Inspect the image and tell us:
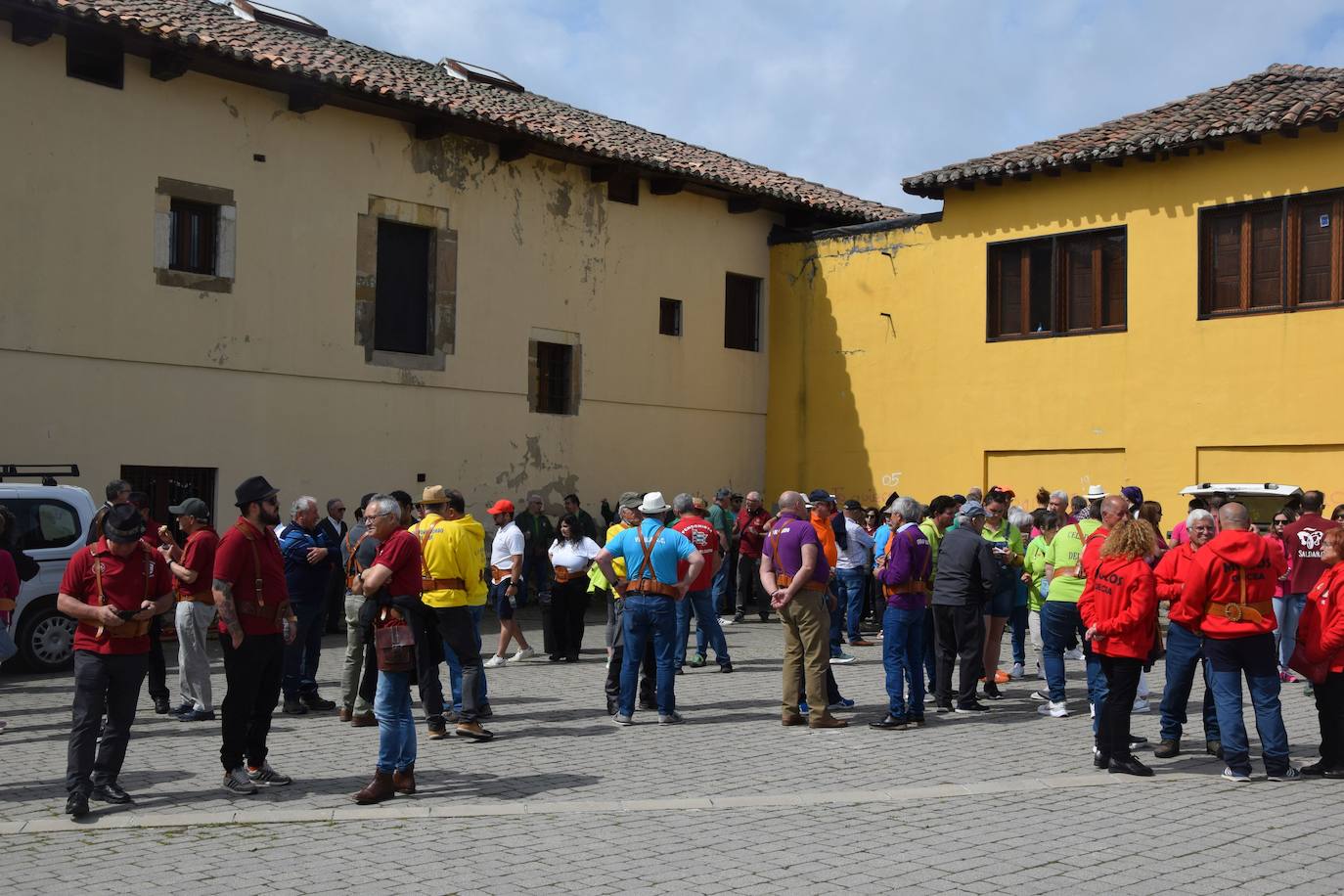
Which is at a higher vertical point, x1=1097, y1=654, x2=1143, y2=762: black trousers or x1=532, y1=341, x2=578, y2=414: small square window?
x1=532, y1=341, x2=578, y2=414: small square window

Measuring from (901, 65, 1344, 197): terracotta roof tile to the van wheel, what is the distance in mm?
14864

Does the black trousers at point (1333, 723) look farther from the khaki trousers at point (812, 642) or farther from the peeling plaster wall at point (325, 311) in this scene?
the peeling plaster wall at point (325, 311)

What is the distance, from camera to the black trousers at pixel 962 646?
11.2 meters

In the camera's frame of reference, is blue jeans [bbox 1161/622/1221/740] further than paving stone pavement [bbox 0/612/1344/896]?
Yes

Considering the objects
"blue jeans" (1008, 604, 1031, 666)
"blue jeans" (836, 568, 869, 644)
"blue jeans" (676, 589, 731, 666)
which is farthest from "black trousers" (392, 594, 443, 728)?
"blue jeans" (836, 568, 869, 644)

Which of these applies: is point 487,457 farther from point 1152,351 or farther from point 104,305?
point 1152,351

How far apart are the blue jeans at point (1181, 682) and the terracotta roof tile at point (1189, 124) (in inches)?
462

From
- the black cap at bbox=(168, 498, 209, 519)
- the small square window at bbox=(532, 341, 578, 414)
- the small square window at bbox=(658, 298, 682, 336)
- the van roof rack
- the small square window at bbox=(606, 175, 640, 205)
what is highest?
the small square window at bbox=(606, 175, 640, 205)

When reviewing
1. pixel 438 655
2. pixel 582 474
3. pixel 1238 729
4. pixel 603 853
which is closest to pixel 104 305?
pixel 582 474

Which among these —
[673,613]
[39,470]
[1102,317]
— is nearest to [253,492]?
[673,613]

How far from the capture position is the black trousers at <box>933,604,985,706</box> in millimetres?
11234

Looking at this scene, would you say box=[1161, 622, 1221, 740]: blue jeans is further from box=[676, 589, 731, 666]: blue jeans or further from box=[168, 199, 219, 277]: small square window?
box=[168, 199, 219, 277]: small square window

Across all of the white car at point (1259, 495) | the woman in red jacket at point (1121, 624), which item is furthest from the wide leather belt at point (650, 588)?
the white car at point (1259, 495)

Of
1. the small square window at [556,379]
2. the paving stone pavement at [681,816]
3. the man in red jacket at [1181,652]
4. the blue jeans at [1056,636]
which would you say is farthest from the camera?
the small square window at [556,379]
